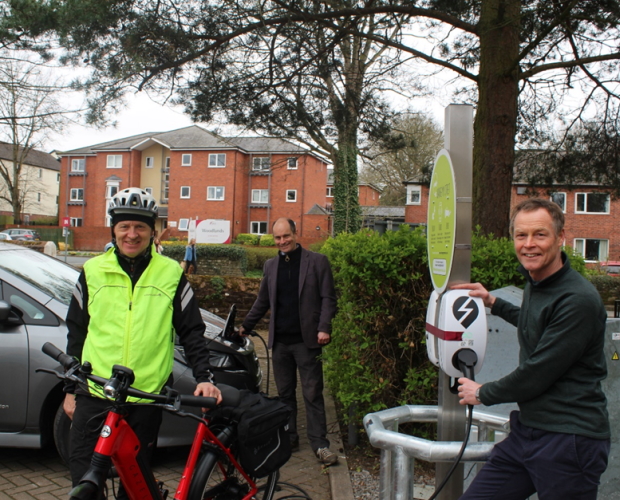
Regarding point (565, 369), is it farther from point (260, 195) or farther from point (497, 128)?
point (260, 195)

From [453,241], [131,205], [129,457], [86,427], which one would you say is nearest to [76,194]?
[131,205]

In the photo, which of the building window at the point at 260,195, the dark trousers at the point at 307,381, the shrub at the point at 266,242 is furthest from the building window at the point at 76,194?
the dark trousers at the point at 307,381

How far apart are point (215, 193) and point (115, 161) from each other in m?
11.8

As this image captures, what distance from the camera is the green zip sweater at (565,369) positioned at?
6.63ft

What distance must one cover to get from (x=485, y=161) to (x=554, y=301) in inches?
192

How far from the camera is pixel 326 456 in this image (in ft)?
15.3

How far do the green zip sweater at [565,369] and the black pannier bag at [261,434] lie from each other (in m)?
1.28

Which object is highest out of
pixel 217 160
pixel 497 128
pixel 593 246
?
pixel 217 160

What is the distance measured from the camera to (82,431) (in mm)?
2734

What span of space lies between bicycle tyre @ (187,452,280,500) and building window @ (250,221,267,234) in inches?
1936

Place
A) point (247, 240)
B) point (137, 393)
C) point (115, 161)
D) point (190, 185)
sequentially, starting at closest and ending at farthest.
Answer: point (137, 393), point (247, 240), point (190, 185), point (115, 161)

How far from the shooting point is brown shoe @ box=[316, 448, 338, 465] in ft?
15.2

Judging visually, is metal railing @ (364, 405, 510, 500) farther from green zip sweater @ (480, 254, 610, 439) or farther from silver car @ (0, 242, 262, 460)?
silver car @ (0, 242, 262, 460)

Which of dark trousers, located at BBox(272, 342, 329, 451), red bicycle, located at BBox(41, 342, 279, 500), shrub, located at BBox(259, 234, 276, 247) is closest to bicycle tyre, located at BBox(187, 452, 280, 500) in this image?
red bicycle, located at BBox(41, 342, 279, 500)
